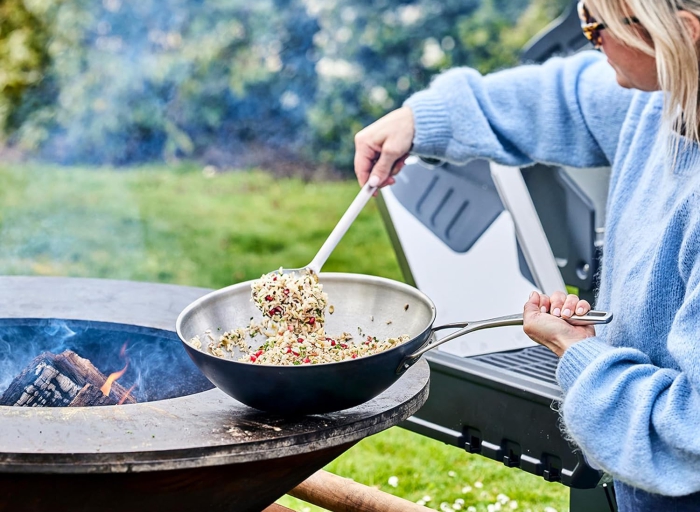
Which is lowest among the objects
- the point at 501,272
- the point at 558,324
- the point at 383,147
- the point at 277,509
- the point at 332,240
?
the point at 277,509

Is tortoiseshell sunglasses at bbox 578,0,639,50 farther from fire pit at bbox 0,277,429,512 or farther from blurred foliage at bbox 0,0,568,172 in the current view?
blurred foliage at bbox 0,0,568,172

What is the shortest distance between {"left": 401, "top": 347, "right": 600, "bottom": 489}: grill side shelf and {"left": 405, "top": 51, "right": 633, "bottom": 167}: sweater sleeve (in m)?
0.61

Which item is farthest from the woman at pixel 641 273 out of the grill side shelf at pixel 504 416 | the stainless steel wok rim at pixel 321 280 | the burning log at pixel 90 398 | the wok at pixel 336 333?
the burning log at pixel 90 398

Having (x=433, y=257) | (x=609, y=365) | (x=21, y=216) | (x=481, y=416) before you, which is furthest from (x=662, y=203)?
(x=21, y=216)

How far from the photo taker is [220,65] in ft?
20.0

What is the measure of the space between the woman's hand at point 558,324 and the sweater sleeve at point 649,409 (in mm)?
69

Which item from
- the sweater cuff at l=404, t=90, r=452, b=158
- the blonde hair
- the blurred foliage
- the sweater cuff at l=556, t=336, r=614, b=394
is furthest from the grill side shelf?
the blurred foliage

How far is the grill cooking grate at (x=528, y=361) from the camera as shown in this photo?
2492 millimetres

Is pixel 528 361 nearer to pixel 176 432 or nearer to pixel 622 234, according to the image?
pixel 622 234

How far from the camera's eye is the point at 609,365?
4.72 feet

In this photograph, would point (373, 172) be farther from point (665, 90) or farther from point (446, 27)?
point (446, 27)

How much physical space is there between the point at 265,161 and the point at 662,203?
5113 millimetres

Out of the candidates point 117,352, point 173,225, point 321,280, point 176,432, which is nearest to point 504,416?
point 321,280

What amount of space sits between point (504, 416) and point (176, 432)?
3.80 feet
